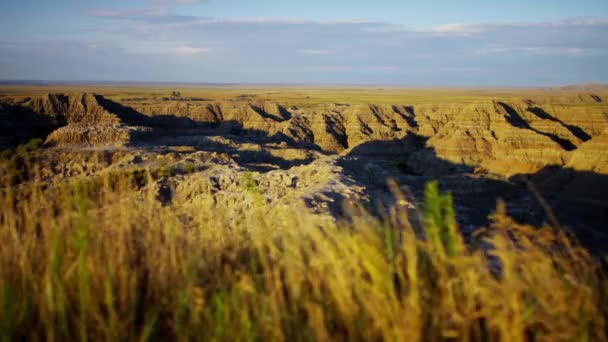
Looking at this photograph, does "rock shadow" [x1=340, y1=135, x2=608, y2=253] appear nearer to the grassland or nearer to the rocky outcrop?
the grassland

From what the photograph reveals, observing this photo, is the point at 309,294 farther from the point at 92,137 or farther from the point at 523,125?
the point at 523,125

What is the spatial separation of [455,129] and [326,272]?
206ft

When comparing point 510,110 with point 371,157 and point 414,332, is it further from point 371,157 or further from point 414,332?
point 414,332

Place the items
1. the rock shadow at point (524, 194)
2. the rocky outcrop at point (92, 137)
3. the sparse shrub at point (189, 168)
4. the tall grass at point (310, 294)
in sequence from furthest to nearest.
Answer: the rocky outcrop at point (92, 137)
the rock shadow at point (524, 194)
the sparse shrub at point (189, 168)
the tall grass at point (310, 294)

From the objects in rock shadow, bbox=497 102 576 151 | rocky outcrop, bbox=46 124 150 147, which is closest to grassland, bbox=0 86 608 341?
rocky outcrop, bbox=46 124 150 147

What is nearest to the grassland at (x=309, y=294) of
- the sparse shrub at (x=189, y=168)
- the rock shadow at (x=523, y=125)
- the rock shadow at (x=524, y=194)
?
the rock shadow at (x=524, y=194)

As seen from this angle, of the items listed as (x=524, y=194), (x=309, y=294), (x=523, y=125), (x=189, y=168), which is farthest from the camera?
(x=523, y=125)

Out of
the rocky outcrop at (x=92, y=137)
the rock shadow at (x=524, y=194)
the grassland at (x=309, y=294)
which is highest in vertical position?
the grassland at (x=309, y=294)

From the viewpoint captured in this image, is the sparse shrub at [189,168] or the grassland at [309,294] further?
the sparse shrub at [189,168]

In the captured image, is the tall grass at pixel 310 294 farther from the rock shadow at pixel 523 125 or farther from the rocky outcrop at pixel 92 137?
the rock shadow at pixel 523 125

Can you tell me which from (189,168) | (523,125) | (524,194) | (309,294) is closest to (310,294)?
(309,294)

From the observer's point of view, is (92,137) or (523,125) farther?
(523,125)

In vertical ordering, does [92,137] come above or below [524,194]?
above

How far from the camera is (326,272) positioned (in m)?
2.92
